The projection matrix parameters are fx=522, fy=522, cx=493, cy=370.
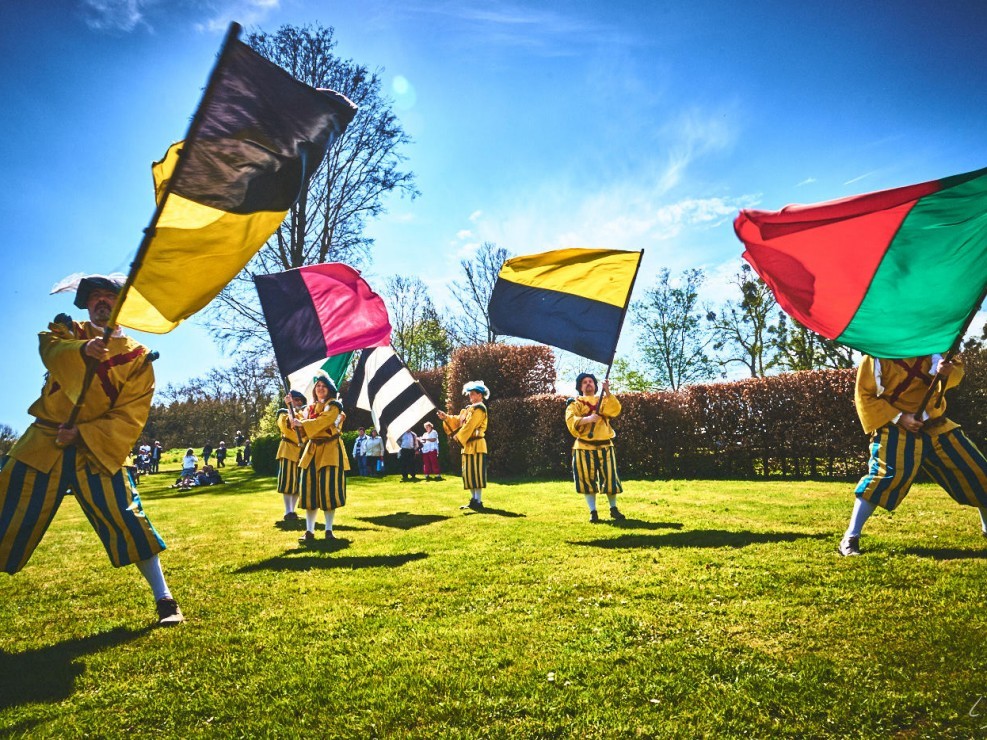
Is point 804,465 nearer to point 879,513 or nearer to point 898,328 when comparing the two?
point 879,513

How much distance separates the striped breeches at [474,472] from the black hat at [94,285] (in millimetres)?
6749

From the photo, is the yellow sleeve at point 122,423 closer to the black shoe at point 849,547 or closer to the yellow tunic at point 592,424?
the yellow tunic at point 592,424

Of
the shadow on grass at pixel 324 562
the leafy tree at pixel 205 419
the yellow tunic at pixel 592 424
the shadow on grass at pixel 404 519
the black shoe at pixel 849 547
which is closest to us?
the black shoe at pixel 849 547

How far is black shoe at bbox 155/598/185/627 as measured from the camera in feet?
12.5

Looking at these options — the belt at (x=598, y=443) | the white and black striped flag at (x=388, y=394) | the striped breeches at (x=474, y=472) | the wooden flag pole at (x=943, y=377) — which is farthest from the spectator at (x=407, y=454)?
the wooden flag pole at (x=943, y=377)

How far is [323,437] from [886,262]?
6.48 meters

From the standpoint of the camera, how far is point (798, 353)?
81.8 ft

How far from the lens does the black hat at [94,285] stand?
3930 millimetres

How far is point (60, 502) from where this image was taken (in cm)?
366

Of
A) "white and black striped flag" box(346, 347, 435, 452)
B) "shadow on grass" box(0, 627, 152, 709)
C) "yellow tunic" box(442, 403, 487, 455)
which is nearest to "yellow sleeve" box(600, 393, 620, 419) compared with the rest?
"white and black striped flag" box(346, 347, 435, 452)

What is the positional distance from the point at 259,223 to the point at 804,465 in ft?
42.0

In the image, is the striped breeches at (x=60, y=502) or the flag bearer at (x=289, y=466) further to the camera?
the flag bearer at (x=289, y=466)

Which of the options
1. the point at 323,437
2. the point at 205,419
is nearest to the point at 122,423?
the point at 323,437

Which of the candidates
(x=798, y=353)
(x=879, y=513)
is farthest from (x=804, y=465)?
(x=798, y=353)
